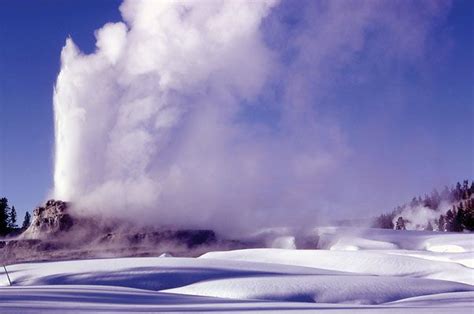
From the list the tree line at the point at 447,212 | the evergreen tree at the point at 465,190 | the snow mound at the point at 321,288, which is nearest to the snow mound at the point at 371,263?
the snow mound at the point at 321,288

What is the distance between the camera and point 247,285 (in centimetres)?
1250

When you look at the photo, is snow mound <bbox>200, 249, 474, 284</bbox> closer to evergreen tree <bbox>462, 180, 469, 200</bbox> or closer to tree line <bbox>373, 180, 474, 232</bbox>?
tree line <bbox>373, 180, 474, 232</bbox>

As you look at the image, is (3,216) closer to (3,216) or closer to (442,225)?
(3,216)

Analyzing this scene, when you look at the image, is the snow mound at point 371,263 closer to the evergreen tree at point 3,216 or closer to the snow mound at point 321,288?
the snow mound at point 321,288

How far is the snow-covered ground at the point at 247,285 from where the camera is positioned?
8234 millimetres

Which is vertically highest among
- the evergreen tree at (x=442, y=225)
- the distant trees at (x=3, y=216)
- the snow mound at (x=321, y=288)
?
the distant trees at (x=3, y=216)

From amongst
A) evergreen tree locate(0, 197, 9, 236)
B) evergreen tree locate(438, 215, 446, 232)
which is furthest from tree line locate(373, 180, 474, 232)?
evergreen tree locate(0, 197, 9, 236)

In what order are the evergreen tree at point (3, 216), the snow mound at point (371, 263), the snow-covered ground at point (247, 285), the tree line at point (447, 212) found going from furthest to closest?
the tree line at point (447, 212) < the evergreen tree at point (3, 216) < the snow mound at point (371, 263) < the snow-covered ground at point (247, 285)

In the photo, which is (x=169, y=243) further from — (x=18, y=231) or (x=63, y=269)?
(x=63, y=269)

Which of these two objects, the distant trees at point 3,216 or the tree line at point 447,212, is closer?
the distant trees at point 3,216

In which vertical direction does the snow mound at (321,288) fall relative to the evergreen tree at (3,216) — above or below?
below

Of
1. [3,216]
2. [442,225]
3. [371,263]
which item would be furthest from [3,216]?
[442,225]

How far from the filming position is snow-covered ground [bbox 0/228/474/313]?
27.0 ft

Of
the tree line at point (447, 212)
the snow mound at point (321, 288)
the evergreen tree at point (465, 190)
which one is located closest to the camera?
the snow mound at point (321, 288)
